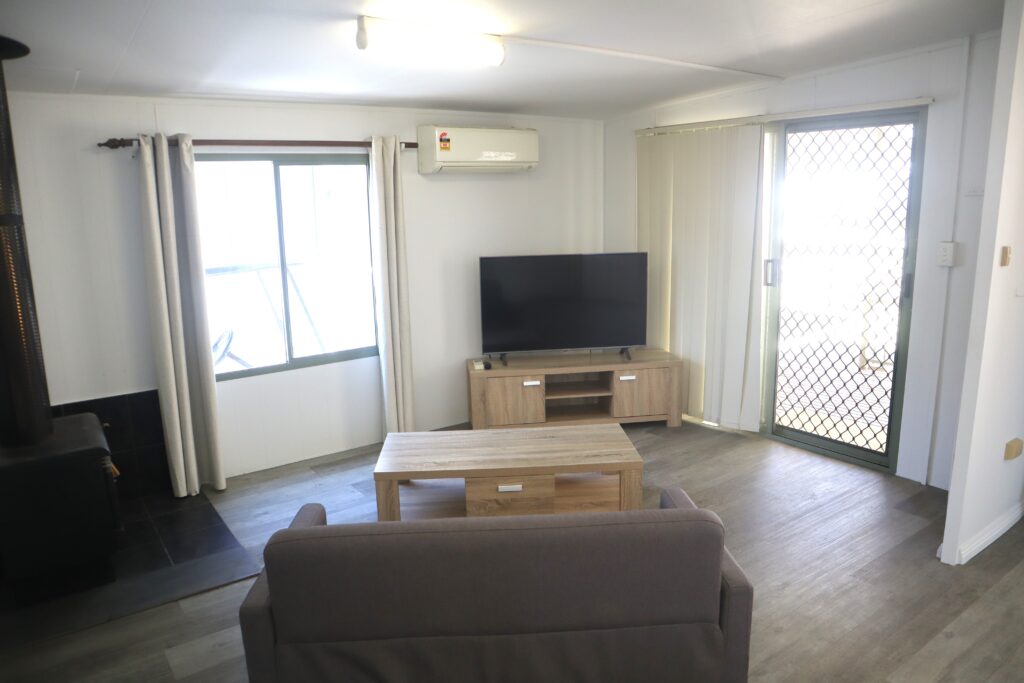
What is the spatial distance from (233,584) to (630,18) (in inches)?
115

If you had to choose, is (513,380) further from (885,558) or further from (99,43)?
(99,43)

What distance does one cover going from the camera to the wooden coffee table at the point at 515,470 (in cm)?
304

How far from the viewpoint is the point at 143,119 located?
3.82 meters

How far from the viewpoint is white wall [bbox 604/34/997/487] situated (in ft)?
11.0

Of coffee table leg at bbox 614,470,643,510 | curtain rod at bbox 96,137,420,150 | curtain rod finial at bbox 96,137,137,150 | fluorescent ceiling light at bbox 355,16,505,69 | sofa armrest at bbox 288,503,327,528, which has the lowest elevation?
coffee table leg at bbox 614,470,643,510

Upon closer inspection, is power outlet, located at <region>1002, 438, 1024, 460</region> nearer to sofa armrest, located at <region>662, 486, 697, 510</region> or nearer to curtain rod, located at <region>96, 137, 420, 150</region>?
sofa armrest, located at <region>662, 486, 697, 510</region>

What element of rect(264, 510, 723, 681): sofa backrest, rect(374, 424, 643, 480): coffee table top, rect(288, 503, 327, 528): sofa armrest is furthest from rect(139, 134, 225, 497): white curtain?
rect(264, 510, 723, 681): sofa backrest

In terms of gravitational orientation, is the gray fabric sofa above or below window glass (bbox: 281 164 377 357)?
below

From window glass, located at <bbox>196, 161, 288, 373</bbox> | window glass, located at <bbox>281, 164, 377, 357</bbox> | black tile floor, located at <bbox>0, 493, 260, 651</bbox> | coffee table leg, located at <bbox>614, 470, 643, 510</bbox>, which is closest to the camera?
black tile floor, located at <bbox>0, 493, 260, 651</bbox>

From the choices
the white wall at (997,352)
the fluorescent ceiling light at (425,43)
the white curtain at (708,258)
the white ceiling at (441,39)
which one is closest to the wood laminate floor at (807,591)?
the white wall at (997,352)

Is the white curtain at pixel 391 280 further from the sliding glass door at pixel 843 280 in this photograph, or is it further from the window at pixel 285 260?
the sliding glass door at pixel 843 280

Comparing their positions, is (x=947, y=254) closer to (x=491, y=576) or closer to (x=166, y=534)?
(x=491, y=576)

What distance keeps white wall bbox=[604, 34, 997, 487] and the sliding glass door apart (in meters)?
0.09

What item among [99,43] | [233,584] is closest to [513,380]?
[233,584]
